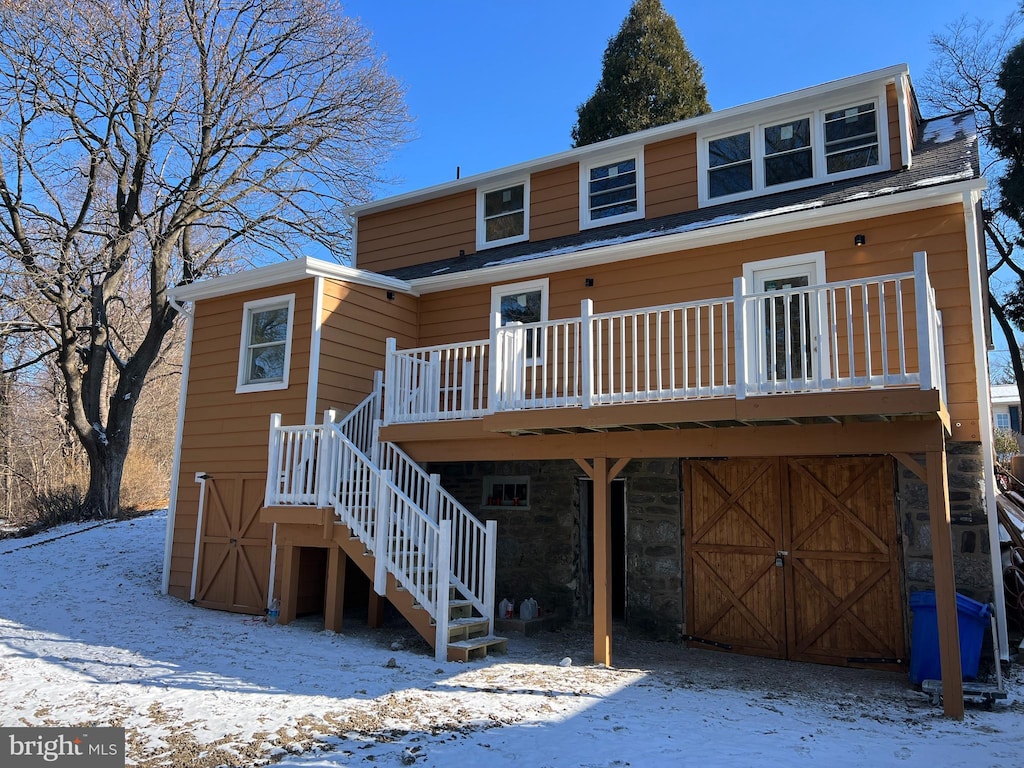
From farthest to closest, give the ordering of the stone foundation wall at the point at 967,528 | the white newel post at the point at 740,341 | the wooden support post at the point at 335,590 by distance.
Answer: the wooden support post at the point at 335,590
the stone foundation wall at the point at 967,528
the white newel post at the point at 740,341

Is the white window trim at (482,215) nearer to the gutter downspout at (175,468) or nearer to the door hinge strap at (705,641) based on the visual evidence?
the gutter downspout at (175,468)

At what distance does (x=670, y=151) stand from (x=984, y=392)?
5.61m

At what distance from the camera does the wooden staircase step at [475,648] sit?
7645 millimetres

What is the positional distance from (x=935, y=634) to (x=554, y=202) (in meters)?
8.14

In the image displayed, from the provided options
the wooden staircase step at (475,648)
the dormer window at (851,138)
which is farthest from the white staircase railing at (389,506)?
the dormer window at (851,138)

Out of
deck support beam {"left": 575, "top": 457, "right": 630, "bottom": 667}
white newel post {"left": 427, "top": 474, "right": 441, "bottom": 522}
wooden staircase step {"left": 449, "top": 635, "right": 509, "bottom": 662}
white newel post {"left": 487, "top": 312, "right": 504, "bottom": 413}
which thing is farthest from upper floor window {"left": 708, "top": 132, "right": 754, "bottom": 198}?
wooden staircase step {"left": 449, "top": 635, "right": 509, "bottom": 662}

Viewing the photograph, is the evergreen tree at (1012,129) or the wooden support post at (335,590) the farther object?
the evergreen tree at (1012,129)

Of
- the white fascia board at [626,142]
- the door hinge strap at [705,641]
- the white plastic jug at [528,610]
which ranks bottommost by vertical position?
the door hinge strap at [705,641]

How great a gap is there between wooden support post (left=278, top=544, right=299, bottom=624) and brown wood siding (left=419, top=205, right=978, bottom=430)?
156 inches

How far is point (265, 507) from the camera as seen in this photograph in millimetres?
9328

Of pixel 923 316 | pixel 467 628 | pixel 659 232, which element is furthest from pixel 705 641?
pixel 659 232

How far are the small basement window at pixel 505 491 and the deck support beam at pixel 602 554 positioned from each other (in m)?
3.10

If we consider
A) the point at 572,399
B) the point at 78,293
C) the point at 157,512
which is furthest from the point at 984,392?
the point at 78,293

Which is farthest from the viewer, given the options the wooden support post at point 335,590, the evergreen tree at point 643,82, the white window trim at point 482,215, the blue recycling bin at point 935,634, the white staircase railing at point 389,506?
the evergreen tree at point 643,82
